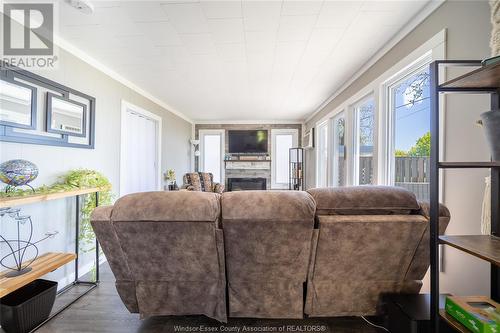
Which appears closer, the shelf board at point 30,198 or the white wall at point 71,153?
the shelf board at point 30,198

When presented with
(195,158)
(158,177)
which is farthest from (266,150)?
(158,177)

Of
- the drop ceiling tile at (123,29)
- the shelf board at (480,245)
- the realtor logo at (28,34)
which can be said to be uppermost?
the drop ceiling tile at (123,29)

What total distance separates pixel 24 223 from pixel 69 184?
1.38 ft

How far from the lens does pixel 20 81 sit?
1.74 m

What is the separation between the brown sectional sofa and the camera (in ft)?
3.98

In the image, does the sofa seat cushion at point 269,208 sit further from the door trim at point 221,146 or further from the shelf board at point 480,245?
the door trim at point 221,146

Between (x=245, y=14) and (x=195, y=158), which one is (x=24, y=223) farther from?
(x=195, y=158)

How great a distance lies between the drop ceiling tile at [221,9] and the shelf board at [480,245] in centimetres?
207

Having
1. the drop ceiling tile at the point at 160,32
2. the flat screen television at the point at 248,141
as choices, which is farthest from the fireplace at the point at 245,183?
the drop ceiling tile at the point at 160,32

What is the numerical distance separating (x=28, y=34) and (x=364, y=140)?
379 cm

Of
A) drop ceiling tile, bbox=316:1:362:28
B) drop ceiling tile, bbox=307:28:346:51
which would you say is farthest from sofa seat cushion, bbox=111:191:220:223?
drop ceiling tile, bbox=307:28:346:51

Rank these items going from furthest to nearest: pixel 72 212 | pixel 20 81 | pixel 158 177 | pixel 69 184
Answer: pixel 158 177 < pixel 72 212 < pixel 69 184 < pixel 20 81

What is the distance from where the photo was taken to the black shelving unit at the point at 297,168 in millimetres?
5977

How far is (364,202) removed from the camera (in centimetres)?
129
